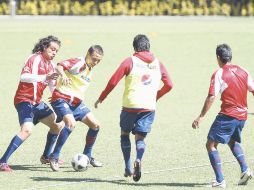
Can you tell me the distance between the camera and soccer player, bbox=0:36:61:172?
12305 mm

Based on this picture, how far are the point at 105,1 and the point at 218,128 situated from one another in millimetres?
45039

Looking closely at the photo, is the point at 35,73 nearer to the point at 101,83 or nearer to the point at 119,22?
the point at 101,83

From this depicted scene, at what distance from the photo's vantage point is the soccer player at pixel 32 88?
12.3 meters

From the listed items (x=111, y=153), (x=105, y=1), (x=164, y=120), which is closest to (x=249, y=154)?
(x=111, y=153)

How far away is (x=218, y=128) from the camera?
436 inches

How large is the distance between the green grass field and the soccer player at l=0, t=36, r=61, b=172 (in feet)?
1.58

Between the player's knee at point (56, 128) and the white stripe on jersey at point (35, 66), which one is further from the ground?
the white stripe on jersey at point (35, 66)

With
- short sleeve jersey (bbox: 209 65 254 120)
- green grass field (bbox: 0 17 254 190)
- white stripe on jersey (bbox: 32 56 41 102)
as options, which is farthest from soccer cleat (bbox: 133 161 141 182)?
white stripe on jersey (bbox: 32 56 41 102)

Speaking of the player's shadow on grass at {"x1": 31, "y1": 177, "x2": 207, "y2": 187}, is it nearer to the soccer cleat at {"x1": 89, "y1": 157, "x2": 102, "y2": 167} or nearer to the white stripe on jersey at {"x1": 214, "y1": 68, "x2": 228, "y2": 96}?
the soccer cleat at {"x1": 89, "y1": 157, "x2": 102, "y2": 167}

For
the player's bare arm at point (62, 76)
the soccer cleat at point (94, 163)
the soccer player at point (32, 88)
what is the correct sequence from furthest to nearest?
the soccer cleat at point (94, 163), the soccer player at point (32, 88), the player's bare arm at point (62, 76)

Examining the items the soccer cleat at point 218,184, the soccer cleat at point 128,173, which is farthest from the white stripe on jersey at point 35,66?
the soccer cleat at point 218,184

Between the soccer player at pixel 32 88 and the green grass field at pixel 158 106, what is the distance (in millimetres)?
481

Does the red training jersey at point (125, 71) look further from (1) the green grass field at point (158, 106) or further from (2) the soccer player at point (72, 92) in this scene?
(1) the green grass field at point (158, 106)

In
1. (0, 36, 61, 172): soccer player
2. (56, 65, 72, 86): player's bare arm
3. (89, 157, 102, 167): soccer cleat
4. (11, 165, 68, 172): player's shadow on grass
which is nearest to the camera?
(56, 65, 72, 86): player's bare arm
